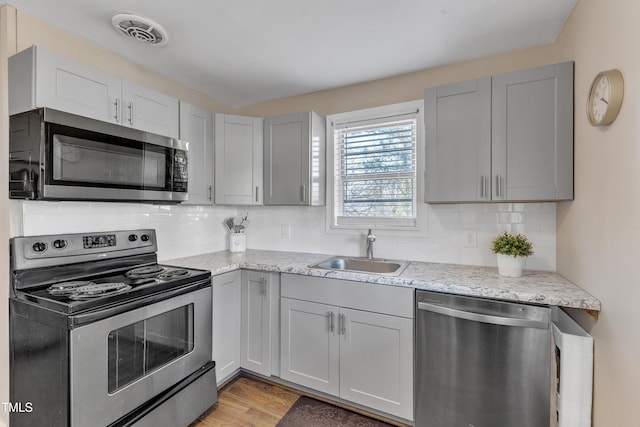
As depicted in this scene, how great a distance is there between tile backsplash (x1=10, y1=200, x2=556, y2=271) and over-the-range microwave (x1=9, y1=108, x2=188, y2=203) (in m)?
0.32

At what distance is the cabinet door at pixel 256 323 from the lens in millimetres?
2207

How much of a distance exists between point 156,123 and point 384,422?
2491 millimetres

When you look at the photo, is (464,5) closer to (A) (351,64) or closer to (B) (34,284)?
(A) (351,64)

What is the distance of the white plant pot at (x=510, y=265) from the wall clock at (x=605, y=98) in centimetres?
83

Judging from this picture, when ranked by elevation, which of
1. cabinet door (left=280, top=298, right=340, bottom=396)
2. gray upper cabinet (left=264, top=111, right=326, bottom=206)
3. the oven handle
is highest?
gray upper cabinet (left=264, top=111, right=326, bottom=206)

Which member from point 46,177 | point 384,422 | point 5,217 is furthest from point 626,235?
point 5,217

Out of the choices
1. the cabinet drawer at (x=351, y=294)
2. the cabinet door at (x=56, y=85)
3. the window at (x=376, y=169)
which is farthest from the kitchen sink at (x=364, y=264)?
the cabinet door at (x=56, y=85)

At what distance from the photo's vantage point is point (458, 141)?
75.5 inches

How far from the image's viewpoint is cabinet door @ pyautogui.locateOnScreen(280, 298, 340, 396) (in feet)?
6.52

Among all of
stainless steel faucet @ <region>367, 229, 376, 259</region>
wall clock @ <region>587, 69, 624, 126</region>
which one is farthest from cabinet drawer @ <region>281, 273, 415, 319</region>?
wall clock @ <region>587, 69, 624, 126</region>

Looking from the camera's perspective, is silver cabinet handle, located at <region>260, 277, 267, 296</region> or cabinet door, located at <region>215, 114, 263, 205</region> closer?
silver cabinet handle, located at <region>260, 277, 267, 296</region>

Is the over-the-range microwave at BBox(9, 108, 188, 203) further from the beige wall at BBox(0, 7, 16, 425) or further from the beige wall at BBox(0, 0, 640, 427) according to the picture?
the beige wall at BBox(0, 0, 640, 427)

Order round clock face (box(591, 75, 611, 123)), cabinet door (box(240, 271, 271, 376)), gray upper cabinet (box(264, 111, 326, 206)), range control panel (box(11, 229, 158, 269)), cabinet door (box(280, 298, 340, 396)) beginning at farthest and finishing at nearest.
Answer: gray upper cabinet (box(264, 111, 326, 206)), cabinet door (box(240, 271, 271, 376)), cabinet door (box(280, 298, 340, 396)), range control panel (box(11, 229, 158, 269)), round clock face (box(591, 75, 611, 123))

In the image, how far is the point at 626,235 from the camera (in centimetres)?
108
